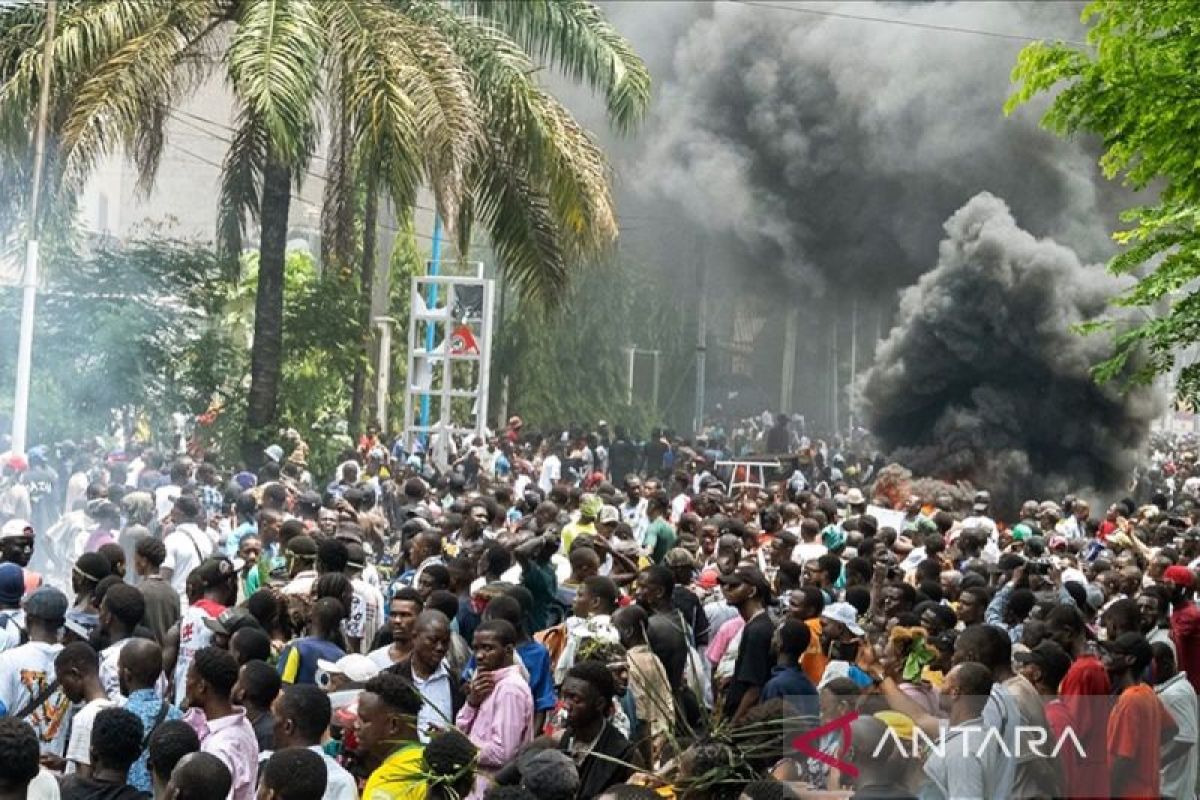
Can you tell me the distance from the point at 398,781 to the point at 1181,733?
3269 mm

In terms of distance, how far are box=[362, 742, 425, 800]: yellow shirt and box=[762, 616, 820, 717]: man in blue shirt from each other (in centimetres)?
201

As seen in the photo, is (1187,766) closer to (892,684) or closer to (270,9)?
(892,684)

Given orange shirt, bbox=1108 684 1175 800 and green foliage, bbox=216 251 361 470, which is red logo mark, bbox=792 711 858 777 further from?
green foliage, bbox=216 251 361 470

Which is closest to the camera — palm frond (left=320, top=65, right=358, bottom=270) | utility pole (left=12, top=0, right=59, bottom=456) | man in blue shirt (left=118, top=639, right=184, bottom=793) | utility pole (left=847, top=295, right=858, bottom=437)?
man in blue shirt (left=118, top=639, right=184, bottom=793)

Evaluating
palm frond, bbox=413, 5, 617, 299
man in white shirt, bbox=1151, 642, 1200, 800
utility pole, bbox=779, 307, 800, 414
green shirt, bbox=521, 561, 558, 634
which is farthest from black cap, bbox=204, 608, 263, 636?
utility pole, bbox=779, 307, 800, 414

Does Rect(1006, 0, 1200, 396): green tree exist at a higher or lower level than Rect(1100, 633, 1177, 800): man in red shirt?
higher

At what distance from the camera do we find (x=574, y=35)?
68.7 ft

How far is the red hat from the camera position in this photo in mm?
10787

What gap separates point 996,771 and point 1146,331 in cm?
539

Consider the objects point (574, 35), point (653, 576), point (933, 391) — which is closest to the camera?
point (653, 576)

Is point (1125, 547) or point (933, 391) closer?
point (1125, 547)

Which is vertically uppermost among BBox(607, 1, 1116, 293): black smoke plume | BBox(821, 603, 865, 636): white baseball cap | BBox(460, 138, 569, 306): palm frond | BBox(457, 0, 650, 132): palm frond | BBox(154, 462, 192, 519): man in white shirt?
BBox(607, 1, 1116, 293): black smoke plume

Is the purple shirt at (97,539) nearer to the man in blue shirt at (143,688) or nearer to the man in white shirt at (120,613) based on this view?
the man in white shirt at (120,613)

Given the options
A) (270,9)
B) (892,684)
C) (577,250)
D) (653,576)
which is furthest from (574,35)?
(892,684)
